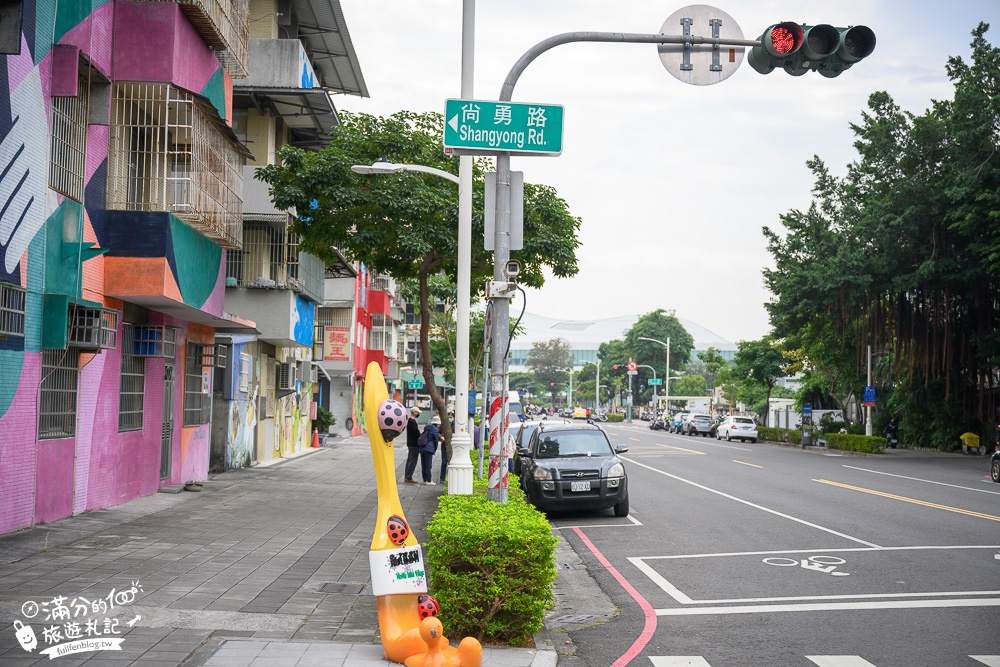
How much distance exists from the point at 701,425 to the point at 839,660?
191 feet

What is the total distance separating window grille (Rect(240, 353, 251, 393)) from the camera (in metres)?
24.0

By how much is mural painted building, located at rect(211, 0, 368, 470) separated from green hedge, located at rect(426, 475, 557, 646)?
1555 centimetres

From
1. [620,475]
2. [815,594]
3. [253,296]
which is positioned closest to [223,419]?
[253,296]

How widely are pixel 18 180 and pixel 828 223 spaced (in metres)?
37.2

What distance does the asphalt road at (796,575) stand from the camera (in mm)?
7484

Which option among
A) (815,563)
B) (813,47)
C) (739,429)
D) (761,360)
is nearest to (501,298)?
(813,47)

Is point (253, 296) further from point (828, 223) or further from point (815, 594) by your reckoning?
point (828, 223)

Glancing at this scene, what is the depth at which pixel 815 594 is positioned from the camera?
950 cm

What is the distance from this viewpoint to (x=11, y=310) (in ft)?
35.9

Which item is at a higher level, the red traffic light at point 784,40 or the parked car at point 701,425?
the red traffic light at point 784,40

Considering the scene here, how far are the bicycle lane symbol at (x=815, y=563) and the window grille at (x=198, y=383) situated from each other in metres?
12.3

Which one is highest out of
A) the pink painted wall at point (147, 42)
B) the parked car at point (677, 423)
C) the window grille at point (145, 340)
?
the pink painted wall at point (147, 42)

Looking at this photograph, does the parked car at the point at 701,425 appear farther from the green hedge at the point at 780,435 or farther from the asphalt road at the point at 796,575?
the asphalt road at the point at 796,575

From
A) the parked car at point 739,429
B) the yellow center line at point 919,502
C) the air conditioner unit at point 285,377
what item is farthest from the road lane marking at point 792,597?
the parked car at point 739,429
